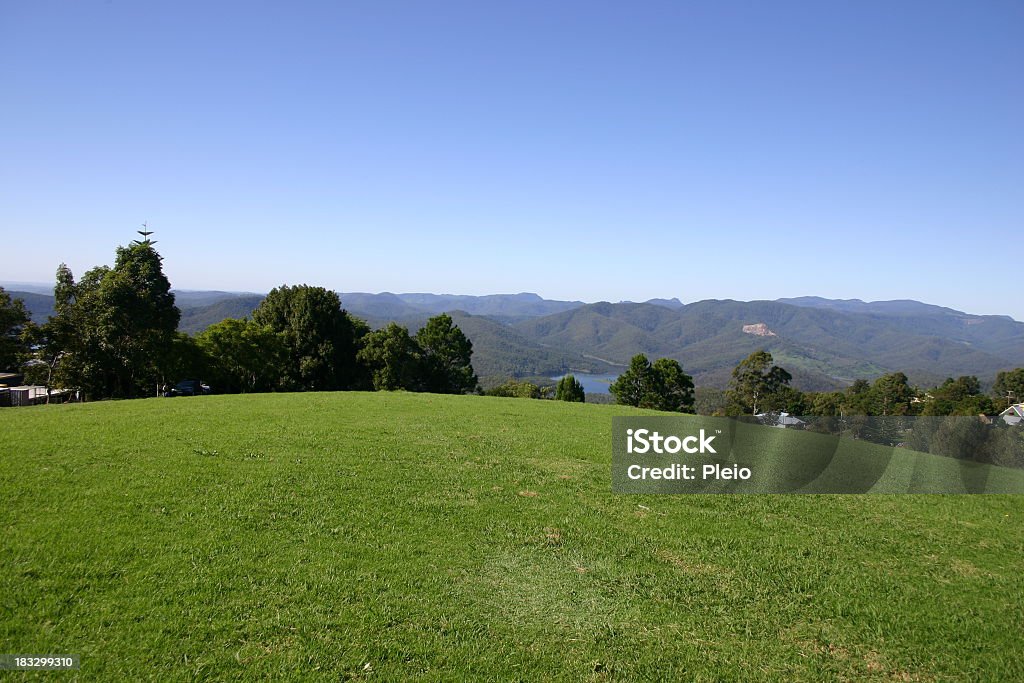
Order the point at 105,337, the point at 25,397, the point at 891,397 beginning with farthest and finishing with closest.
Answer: the point at 891,397
the point at 25,397
the point at 105,337

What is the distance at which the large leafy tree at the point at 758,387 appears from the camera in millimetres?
64125

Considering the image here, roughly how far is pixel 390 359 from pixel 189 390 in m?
15.2

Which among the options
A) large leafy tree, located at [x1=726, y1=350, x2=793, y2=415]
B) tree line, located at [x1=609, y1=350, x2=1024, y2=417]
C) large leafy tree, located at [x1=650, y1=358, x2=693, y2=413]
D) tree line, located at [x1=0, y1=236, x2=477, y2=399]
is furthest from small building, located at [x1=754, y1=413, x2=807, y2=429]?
large leafy tree, located at [x1=726, y1=350, x2=793, y2=415]

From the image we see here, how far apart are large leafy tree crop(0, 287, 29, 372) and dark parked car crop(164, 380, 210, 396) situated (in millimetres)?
7232

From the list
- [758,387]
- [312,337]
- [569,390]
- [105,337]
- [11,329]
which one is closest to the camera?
[105,337]

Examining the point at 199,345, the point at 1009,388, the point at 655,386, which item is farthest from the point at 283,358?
the point at 1009,388

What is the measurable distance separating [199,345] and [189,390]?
10.3 metres

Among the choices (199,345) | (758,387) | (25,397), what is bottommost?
(758,387)

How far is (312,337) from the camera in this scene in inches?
1746

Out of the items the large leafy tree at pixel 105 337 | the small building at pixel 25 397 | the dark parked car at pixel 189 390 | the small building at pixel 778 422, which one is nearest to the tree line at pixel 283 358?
the large leafy tree at pixel 105 337

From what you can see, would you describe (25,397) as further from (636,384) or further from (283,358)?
(636,384)

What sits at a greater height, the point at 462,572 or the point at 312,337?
the point at 312,337

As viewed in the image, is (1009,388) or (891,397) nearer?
(1009,388)

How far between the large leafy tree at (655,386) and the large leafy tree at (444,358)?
14770 millimetres
